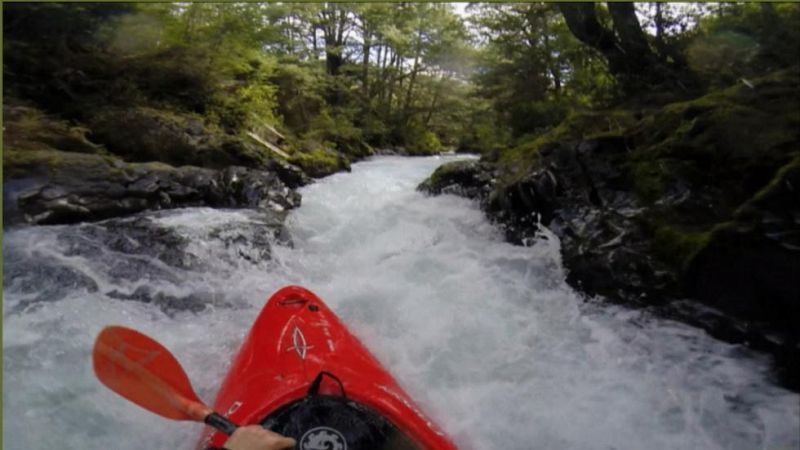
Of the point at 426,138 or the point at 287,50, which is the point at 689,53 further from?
the point at 426,138

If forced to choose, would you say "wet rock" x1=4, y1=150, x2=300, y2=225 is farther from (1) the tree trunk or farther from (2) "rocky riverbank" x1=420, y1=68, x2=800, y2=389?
(1) the tree trunk

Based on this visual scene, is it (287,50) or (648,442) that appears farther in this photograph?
(287,50)

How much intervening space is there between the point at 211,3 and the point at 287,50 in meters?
4.32

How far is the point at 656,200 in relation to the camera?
352 centimetres

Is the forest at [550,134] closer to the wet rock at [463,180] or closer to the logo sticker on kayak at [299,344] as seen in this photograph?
the wet rock at [463,180]

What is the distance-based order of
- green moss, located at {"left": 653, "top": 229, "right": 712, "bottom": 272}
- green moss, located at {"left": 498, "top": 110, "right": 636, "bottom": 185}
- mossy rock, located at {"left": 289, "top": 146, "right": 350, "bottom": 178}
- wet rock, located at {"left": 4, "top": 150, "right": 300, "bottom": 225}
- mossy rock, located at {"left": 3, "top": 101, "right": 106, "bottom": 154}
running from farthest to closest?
1. mossy rock, located at {"left": 289, "top": 146, "right": 350, "bottom": 178}
2. mossy rock, located at {"left": 3, "top": 101, "right": 106, "bottom": 154}
3. green moss, located at {"left": 498, "top": 110, "right": 636, "bottom": 185}
4. wet rock, located at {"left": 4, "top": 150, "right": 300, "bottom": 225}
5. green moss, located at {"left": 653, "top": 229, "right": 712, "bottom": 272}

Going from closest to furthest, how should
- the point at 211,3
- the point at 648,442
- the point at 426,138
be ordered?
the point at 648,442
the point at 211,3
the point at 426,138

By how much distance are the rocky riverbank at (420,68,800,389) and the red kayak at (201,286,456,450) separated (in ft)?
6.44

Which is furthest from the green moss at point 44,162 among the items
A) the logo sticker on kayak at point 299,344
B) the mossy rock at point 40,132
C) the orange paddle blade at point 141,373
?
the logo sticker on kayak at point 299,344

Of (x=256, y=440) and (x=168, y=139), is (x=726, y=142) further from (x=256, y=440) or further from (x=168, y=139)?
(x=168, y=139)

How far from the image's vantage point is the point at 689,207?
330 centimetres

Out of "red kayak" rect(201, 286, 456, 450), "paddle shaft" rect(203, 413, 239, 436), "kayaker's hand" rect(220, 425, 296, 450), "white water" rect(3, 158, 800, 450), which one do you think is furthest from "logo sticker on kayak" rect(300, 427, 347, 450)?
"white water" rect(3, 158, 800, 450)

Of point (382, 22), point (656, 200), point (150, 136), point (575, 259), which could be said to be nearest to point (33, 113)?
point (150, 136)

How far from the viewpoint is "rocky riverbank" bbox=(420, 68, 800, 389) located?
2637 mm
